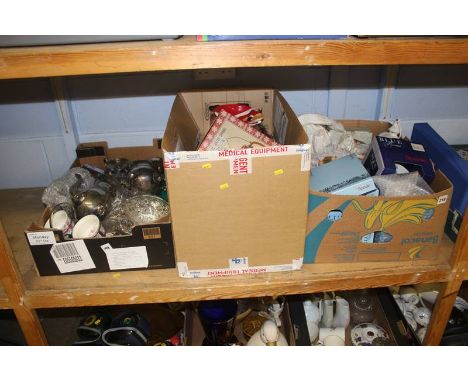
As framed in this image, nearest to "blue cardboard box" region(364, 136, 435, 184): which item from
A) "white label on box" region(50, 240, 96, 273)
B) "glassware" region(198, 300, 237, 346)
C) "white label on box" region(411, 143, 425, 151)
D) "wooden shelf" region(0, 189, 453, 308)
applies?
"white label on box" region(411, 143, 425, 151)

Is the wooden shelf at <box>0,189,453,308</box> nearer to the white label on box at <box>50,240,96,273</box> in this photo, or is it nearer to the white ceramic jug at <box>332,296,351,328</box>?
the white label on box at <box>50,240,96,273</box>

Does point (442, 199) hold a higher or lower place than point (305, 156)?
lower

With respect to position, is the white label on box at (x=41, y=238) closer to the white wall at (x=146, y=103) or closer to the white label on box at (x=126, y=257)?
the white label on box at (x=126, y=257)

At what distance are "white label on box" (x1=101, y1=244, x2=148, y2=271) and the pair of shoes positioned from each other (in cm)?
43

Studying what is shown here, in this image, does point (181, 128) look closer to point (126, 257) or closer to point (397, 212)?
point (126, 257)

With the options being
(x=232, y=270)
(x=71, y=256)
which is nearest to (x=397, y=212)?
(x=232, y=270)

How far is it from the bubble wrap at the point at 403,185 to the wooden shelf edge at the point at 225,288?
0.21 meters

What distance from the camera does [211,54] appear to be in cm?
72

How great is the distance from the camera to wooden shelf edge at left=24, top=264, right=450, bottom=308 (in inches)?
37.7

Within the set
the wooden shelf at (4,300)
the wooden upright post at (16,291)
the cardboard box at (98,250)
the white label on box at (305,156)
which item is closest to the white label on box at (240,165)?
the white label on box at (305,156)

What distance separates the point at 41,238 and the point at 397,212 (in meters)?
0.87

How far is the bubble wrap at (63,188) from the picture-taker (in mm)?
1125

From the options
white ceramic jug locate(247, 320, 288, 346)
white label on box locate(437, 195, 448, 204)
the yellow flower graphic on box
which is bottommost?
white ceramic jug locate(247, 320, 288, 346)

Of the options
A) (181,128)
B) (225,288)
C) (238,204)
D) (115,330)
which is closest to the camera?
(238,204)
